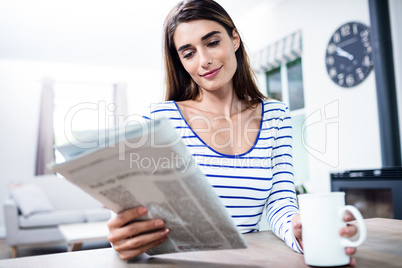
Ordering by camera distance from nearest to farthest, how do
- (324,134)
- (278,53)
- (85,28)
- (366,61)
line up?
(366,61) < (324,134) < (278,53) < (85,28)

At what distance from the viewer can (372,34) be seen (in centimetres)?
311

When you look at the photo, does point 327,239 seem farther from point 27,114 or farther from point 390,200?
point 27,114

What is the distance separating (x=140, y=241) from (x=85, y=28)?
16.2 ft

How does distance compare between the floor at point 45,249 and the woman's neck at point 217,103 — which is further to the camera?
the floor at point 45,249

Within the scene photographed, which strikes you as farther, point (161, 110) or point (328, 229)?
point (161, 110)

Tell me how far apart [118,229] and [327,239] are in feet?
1.14

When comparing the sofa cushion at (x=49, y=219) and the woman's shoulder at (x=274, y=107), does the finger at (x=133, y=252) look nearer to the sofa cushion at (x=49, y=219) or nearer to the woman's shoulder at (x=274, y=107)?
the woman's shoulder at (x=274, y=107)

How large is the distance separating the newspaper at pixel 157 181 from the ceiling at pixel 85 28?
425cm

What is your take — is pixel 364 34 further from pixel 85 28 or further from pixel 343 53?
pixel 85 28

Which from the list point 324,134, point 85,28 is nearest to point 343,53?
point 324,134

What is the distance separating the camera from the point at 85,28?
5.06 meters

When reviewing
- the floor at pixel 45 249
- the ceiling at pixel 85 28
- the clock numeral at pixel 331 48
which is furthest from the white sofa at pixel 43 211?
the clock numeral at pixel 331 48

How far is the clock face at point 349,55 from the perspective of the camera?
11.1ft

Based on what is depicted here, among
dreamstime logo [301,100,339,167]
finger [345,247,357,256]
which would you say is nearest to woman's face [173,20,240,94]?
finger [345,247,357,256]
